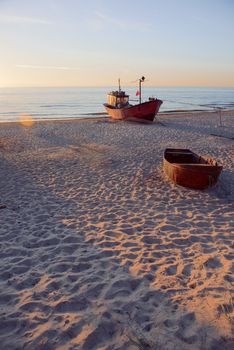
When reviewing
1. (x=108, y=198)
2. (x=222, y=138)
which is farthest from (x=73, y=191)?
(x=222, y=138)

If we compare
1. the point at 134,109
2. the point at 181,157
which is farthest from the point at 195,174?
the point at 134,109

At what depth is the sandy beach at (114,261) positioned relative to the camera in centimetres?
364

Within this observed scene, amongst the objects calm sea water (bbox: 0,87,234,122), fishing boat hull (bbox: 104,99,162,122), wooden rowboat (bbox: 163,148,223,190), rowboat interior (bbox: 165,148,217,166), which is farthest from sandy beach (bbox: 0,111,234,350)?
calm sea water (bbox: 0,87,234,122)

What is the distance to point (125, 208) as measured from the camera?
25.0 ft

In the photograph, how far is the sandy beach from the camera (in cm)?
364

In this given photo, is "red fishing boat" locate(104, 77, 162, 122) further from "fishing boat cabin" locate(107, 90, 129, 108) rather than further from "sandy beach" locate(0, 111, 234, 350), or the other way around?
"sandy beach" locate(0, 111, 234, 350)

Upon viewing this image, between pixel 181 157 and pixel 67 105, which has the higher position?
pixel 67 105

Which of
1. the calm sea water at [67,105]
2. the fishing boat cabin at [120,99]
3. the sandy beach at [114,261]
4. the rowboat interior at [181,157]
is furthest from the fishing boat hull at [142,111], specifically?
the sandy beach at [114,261]

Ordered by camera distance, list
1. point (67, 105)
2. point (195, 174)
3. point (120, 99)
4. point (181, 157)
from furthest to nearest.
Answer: point (67, 105) → point (120, 99) → point (181, 157) → point (195, 174)

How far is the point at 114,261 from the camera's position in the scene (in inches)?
205

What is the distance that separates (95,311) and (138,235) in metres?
2.35

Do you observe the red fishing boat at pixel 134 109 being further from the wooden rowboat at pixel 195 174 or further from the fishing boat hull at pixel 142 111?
the wooden rowboat at pixel 195 174

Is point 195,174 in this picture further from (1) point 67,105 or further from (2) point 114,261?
(1) point 67,105

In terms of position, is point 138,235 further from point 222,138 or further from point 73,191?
point 222,138
